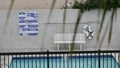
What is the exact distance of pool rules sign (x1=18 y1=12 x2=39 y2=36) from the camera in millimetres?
11641

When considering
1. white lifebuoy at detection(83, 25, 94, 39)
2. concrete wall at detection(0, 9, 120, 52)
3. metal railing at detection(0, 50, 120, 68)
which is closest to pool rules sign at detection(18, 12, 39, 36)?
concrete wall at detection(0, 9, 120, 52)

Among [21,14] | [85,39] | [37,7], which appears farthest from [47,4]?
[85,39]

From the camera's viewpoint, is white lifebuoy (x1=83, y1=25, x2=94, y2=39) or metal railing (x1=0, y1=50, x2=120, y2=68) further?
white lifebuoy (x1=83, y1=25, x2=94, y2=39)

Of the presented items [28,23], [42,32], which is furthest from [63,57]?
[28,23]

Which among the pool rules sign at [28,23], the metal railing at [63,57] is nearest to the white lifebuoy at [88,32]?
the pool rules sign at [28,23]

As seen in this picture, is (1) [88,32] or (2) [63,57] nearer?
(2) [63,57]

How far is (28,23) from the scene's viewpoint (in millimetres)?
11734

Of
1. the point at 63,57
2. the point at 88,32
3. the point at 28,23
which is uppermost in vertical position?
the point at 28,23

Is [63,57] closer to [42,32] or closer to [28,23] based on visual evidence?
[42,32]

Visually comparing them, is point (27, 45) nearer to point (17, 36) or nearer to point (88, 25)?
point (17, 36)

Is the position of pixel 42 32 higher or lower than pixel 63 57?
higher

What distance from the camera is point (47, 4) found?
12.4 metres

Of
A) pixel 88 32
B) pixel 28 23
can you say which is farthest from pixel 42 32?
pixel 88 32

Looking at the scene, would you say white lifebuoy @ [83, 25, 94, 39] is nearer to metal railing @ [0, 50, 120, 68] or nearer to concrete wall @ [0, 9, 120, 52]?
concrete wall @ [0, 9, 120, 52]
